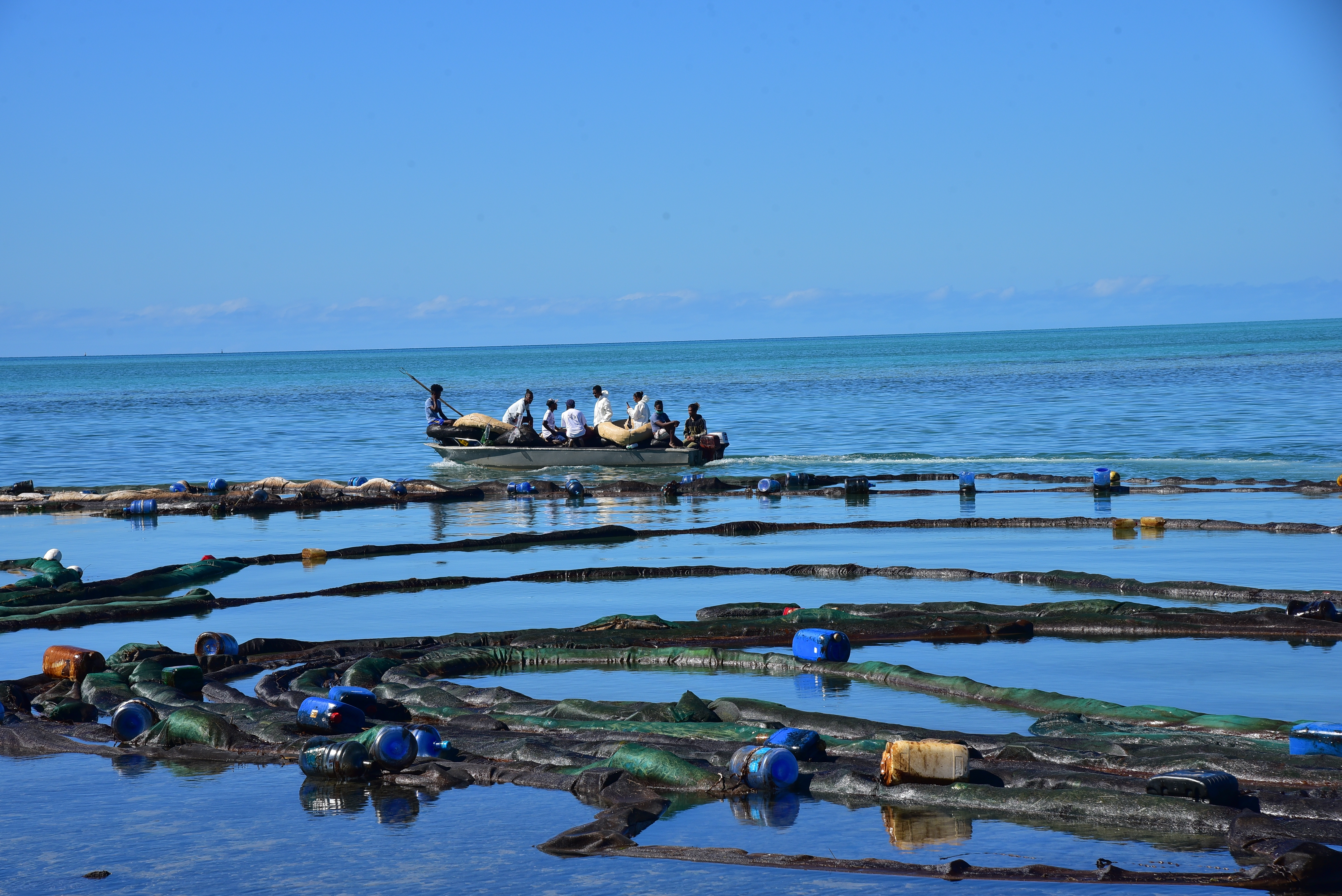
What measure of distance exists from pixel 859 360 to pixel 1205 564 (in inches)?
6119

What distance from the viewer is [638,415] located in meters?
30.5

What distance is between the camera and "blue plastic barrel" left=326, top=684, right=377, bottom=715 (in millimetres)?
8969

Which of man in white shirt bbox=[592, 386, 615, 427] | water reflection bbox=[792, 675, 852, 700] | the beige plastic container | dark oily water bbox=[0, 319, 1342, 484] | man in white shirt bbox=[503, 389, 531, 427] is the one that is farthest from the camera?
dark oily water bbox=[0, 319, 1342, 484]

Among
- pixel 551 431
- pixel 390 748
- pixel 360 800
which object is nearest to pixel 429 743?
pixel 390 748

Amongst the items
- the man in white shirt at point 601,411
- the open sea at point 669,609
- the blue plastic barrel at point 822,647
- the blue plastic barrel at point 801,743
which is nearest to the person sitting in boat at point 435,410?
the open sea at point 669,609

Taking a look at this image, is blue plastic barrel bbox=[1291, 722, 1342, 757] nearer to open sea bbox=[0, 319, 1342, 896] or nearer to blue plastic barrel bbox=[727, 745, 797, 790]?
open sea bbox=[0, 319, 1342, 896]

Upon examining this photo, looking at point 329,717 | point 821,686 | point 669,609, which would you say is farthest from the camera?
point 669,609

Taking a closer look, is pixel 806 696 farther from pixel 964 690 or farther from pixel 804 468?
pixel 804 468

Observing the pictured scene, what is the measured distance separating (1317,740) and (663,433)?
23772 millimetres

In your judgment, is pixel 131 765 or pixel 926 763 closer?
pixel 926 763

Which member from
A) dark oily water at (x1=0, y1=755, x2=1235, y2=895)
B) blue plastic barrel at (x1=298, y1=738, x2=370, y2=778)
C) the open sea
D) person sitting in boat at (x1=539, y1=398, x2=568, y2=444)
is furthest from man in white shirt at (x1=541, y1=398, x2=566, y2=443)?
dark oily water at (x1=0, y1=755, x2=1235, y2=895)

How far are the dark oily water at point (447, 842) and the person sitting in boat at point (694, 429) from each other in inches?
905

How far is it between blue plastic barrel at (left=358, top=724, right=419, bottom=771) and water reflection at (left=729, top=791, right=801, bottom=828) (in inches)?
73.2

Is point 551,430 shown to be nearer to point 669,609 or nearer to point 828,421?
point 669,609
